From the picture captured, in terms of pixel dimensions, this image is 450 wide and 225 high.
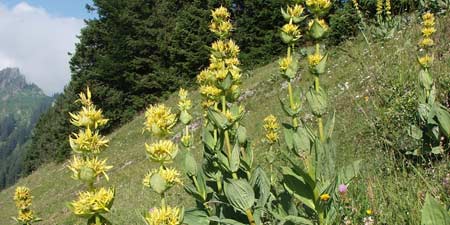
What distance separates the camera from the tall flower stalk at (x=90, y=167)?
69.9 inches

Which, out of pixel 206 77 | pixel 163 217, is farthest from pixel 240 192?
pixel 206 77

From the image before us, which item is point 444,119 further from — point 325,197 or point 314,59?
point 325,197

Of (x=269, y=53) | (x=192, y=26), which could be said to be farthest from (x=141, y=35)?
(x=269, y=53)

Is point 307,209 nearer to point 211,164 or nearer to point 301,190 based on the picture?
point 301,190

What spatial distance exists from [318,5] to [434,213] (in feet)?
4.66

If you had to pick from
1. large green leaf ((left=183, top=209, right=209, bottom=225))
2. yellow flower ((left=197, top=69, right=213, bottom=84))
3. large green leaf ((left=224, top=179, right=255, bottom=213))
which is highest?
yellow flower ((left=197, top=69, right=213, bottom=84))

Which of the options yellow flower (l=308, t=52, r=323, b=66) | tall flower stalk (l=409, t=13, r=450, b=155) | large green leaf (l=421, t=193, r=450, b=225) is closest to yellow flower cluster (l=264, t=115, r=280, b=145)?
tall flower stalk (l=409, t=13, r=450, b=155)

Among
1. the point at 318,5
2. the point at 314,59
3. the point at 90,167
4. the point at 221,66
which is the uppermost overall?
the point at 318,5

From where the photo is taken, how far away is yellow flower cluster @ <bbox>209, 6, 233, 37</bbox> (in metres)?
3.00

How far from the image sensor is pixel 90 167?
181 centimetres

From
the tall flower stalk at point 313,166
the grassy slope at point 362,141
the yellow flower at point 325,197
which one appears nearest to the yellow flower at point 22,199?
the grassy slope at point 362,141

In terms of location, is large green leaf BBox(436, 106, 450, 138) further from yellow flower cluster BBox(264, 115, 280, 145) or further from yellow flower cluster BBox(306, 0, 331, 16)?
yellow flower cluster BBox(264, 115, 280, 145)

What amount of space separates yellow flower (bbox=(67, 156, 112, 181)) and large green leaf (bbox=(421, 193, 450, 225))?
4.74ft

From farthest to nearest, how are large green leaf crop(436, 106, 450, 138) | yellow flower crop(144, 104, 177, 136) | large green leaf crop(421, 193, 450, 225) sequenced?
large green leaf crop(436, 106, 450, 138)
yellow flower crop(144, 104, 177, 136)
large green leaf crop(421, 193, 450, 225)
